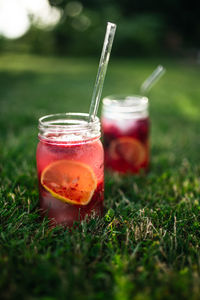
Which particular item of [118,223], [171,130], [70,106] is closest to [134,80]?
[70,106]

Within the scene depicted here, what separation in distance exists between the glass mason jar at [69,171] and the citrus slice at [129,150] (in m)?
0.62

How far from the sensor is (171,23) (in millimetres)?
15781

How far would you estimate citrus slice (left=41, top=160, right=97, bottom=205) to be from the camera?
1285 mm

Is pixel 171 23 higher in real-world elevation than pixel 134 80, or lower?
higher

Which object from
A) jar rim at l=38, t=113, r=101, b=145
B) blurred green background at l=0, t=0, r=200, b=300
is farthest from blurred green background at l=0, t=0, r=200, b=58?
jar rim at l=38, t=113, r=101, b=145

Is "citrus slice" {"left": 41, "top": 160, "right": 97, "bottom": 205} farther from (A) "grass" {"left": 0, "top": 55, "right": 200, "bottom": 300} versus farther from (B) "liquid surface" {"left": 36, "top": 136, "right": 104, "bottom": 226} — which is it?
(A) "grass" {"left": 0, "top": 55, "right": 200, "bottom": 300}

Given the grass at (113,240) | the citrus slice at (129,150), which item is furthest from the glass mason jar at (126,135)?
the grass at (113,240)

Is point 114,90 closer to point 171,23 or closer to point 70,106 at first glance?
point 70,106

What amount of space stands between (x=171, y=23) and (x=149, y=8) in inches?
55.2

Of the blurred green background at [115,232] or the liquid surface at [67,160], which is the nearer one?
the blurred green background at [115,232]

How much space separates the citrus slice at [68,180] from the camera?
1.29 meters

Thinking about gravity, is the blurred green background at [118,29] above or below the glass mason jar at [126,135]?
above

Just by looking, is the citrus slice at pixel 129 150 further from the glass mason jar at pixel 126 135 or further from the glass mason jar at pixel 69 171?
the glass mason jar at pixel 69 171

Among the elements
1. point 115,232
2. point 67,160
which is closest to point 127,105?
point 67,160
